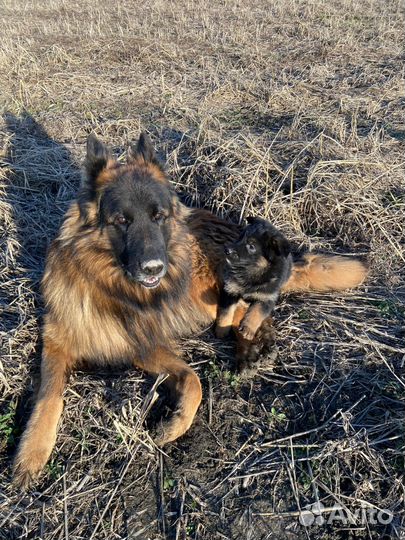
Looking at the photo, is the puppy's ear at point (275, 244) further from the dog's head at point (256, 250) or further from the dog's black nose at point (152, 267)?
the dog's black nose at point (152, 267)

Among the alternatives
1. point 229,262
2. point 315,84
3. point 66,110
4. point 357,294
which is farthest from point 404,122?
point 66,110

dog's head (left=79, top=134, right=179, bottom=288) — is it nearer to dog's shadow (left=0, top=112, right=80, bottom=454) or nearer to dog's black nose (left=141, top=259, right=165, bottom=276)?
dog's black nose (left=141, top=259, right=165, bottom=276)

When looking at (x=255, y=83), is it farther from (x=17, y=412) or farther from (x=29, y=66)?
(x=17, y=412)

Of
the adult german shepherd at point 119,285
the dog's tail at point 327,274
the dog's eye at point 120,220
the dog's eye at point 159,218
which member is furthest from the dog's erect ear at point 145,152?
the dog's tail at point 327,274

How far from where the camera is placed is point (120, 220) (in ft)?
10.2

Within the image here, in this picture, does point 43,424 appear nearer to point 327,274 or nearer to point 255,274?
point 255,274

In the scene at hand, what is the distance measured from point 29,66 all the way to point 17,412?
7.29 m

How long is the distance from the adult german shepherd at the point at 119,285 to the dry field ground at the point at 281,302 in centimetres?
18

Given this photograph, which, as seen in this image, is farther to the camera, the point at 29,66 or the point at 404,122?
the point at 29,66

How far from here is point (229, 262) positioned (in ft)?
12.2

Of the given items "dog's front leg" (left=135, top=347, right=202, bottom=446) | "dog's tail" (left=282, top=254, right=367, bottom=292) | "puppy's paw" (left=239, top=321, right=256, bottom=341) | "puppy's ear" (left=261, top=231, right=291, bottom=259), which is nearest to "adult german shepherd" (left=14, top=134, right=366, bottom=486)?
"dog's front leg" (left=135, top=347, right=202, bottom=446)

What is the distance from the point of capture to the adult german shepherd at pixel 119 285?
2.99m

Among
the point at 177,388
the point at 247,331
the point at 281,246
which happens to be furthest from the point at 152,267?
the point at 281,246

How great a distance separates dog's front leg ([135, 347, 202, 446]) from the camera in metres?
2.87
